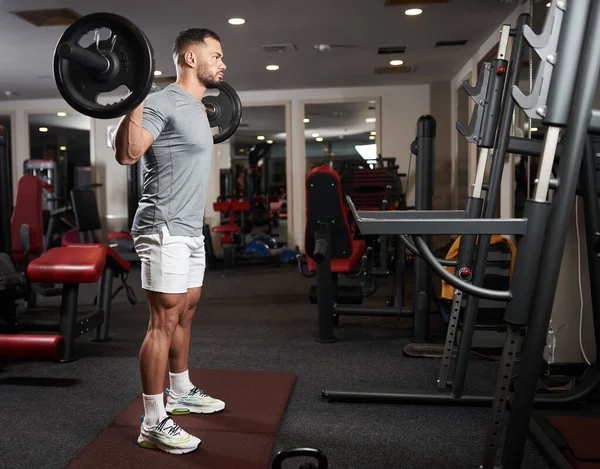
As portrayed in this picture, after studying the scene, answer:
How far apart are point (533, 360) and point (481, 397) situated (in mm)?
1128

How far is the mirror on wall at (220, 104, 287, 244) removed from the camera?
31.2 feet

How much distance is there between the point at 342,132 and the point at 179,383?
1222cm

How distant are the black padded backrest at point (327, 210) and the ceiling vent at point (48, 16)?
2.85 meters

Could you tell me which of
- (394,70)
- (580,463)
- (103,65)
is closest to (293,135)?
(394,70)

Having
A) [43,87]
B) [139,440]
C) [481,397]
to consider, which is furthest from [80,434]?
[43,87]

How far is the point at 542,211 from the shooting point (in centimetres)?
136

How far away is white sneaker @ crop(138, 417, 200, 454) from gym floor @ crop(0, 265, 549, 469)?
287mm

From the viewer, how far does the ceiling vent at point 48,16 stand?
4805 millimetres

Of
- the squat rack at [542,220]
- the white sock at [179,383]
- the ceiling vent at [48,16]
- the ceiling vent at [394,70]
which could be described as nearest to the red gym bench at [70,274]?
the white sock at [179,383]

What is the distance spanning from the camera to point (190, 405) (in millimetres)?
2363

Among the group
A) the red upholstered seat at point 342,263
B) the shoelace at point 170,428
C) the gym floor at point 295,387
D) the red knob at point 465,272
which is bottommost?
the gym floor at point 295,387

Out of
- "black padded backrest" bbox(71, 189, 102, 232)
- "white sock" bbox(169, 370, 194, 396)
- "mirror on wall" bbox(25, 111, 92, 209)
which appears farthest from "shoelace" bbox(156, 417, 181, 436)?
"mirror on wall" bbox(25, 111, 92, 209)

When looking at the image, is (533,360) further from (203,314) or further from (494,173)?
(203,314)

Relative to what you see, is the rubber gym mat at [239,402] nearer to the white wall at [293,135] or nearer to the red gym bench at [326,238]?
the red gym bench at [326,238]
